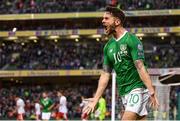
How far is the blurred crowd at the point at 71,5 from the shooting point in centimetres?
4625

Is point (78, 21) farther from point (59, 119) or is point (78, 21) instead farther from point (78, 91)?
point (59, 119)

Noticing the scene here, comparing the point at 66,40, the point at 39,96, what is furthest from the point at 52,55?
the point at 39,96

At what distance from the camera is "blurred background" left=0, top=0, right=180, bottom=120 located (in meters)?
45.1

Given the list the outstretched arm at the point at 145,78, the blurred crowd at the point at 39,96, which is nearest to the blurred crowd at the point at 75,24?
the blurred crowd at the point at 39,96

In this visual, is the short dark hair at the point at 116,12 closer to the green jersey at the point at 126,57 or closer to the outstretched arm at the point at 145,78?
the green jersey at the point at 126,57

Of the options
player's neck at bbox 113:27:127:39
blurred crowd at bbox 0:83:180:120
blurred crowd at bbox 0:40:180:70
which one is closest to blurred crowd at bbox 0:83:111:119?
blurred crowd at bbox 0:83:180:120

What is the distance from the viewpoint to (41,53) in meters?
47.2

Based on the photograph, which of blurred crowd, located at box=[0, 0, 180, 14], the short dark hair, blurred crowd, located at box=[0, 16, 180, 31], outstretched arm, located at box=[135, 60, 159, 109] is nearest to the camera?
outstretched arm, located at box=[135, 60, 159, 109]

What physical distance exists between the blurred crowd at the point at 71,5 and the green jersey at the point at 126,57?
129 feet

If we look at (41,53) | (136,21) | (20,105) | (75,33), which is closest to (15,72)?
(41,53)

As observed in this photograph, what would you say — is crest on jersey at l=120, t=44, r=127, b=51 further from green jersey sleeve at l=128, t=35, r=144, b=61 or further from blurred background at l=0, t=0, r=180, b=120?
blurred background at l=0, t=0, r=180, b=120

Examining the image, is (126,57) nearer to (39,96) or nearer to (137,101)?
(137,101)

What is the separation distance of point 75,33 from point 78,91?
5063mm

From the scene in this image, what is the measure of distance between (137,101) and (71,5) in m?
41.3
